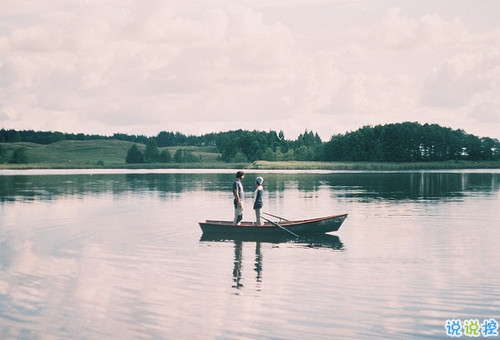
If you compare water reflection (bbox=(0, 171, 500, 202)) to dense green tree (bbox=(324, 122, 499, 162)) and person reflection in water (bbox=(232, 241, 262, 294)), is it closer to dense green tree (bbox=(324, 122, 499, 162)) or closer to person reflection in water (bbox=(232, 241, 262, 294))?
person reflection in water (bbox=(232, 241, 262, 294))

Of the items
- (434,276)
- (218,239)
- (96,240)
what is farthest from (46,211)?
(434,276)

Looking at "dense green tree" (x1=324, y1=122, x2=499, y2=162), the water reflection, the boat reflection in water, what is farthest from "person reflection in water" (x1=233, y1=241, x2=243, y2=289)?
"dense green tree" (x1=324, y1=122, x2=499, y2=162)

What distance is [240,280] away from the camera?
2008 cm

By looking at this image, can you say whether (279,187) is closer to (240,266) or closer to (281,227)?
(281,227)

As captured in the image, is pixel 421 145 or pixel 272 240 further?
pixel 421 145

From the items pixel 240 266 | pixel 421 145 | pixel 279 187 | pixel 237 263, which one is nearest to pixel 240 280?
pixel 240 266

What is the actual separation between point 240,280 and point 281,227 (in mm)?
9149

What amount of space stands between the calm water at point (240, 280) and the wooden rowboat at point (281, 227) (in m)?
0.62

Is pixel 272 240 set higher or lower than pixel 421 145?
lower

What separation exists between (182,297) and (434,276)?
324 inches

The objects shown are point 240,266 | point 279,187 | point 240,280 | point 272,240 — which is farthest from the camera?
point 279,187

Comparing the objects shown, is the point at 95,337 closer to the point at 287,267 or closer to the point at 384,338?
the point at 384,338

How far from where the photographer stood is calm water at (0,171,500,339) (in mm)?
14820

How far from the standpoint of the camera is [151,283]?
63.8 ft
